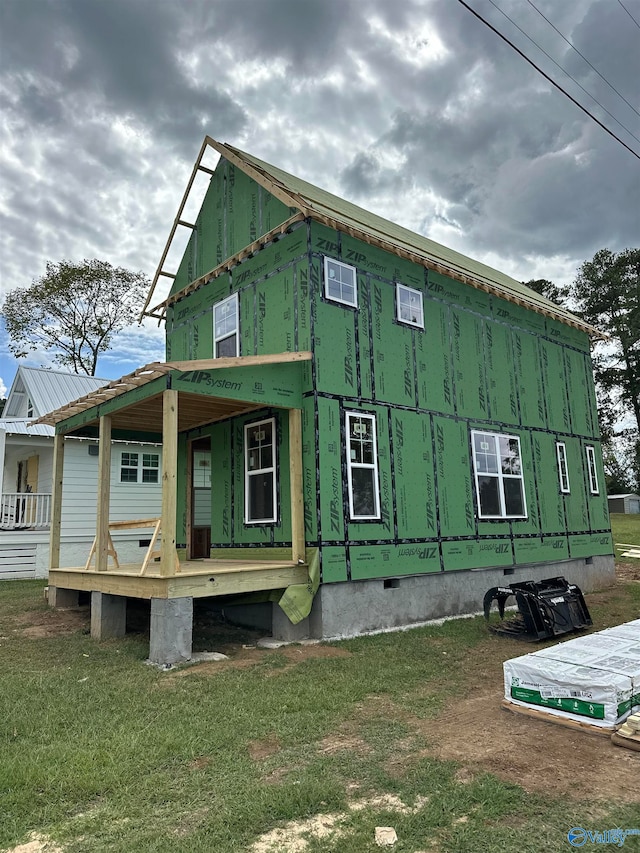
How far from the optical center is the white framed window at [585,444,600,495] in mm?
14883

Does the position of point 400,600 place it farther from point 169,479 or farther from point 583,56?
point 583,56

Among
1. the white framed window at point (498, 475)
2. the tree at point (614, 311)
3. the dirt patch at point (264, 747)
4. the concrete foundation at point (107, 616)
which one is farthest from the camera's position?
the tree at point (614, 311)

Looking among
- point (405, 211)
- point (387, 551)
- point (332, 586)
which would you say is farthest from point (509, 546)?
point (405, 211)

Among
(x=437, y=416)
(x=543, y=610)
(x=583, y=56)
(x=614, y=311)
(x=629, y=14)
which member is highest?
(x=614, y=311)

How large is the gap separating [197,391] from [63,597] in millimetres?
5803

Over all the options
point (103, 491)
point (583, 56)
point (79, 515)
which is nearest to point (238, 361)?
point (103, 491)

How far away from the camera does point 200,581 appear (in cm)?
774

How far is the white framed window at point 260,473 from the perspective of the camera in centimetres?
984

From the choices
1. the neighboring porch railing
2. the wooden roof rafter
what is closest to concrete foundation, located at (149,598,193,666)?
the wooden roof rafter

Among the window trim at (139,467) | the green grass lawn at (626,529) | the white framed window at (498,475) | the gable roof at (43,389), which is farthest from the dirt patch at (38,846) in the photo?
the green grass lawn at (626,529)

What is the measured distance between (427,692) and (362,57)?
349 inches

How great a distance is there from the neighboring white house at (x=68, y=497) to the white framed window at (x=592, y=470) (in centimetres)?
1157

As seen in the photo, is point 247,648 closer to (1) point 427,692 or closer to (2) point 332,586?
(2) point 332,586

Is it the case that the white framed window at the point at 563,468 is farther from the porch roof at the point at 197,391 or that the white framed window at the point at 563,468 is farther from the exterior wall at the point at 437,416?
the porch roof at the point at 197,391
